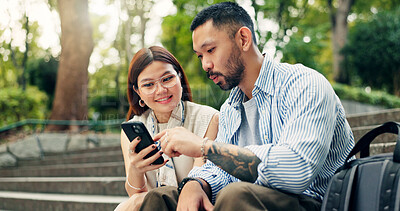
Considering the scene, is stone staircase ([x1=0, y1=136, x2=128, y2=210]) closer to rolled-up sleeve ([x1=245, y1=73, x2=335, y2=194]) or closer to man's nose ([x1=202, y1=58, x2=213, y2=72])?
man's nose ([x1=202, y1=58, x2=213, y2=72])

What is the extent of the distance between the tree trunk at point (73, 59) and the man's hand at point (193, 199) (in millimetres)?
9299

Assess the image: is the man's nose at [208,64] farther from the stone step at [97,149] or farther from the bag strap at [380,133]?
the stone step at [97,149]

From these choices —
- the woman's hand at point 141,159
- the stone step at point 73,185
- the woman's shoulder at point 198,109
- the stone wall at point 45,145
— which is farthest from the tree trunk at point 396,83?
the woman's hand at point 141,159

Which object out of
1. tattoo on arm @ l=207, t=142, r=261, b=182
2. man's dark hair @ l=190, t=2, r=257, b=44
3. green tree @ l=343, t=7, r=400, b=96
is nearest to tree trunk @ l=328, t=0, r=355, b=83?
green tree @ l=343, t=7, r=400, b=96

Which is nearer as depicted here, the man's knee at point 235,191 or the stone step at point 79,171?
the man's knee at point 235,191

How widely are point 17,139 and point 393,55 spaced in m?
14.0

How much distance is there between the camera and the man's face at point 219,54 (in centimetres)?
192

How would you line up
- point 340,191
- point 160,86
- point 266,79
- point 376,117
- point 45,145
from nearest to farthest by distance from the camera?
point 340,191 → point 266,79 → point 160,86 → point 376,117 → point 45,145

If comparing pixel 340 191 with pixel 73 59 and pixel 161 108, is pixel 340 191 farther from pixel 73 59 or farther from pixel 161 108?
pixel 73 59

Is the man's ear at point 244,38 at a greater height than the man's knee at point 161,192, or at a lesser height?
greater

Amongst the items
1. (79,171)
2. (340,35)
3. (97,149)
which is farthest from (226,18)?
(340,35)

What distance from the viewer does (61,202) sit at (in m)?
4.68

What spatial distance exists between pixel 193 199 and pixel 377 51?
1527cm

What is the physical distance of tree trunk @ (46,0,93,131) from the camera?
10.5 meters
